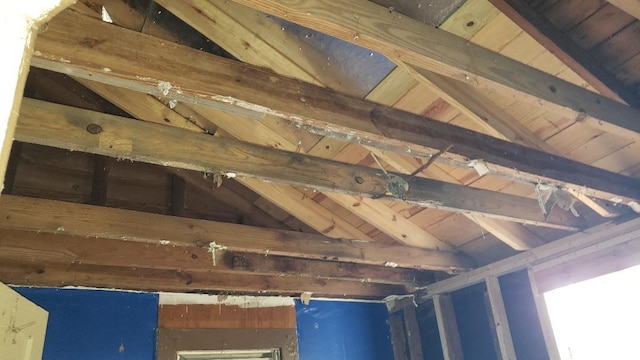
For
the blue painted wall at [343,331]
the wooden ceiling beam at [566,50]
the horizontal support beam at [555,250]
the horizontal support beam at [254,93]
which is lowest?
the blue painted wall at [343,331]

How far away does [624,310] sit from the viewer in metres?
2.46

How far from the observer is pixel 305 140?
7.95 feet

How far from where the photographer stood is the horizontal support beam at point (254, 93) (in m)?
1.31

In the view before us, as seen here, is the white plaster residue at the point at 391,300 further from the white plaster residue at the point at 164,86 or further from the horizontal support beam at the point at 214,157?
the white plaster residue at the point at 164,86

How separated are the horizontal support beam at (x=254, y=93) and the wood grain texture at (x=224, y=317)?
176cm

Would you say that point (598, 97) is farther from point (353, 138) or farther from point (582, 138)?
point (353, 138)

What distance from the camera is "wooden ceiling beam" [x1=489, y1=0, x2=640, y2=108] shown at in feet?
5.76

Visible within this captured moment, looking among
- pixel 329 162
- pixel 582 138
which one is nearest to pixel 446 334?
pixel 582 138

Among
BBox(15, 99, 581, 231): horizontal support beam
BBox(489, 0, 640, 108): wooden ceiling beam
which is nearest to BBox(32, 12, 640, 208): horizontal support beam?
BBox(489, 0, 640, 108): wooden ceiling beam

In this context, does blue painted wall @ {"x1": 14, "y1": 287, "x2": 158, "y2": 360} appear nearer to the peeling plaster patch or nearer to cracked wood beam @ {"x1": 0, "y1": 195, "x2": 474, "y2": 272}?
cracked wood beam @ {"x1": 0, "y1": 195, "x2": 474, "y2": 272}

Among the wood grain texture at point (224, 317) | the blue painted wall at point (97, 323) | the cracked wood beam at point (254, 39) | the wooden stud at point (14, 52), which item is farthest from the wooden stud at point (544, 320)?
the wooden stud at point (14, 52)

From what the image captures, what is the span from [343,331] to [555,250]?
140 centimetres

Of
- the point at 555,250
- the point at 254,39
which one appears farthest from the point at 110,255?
the point at 555,250

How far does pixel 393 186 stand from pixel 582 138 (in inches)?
34.9
